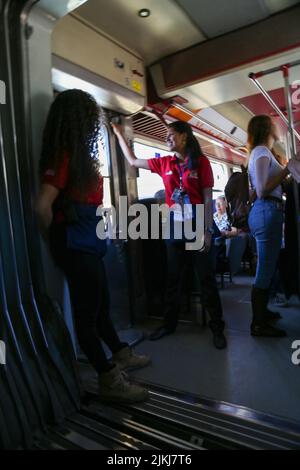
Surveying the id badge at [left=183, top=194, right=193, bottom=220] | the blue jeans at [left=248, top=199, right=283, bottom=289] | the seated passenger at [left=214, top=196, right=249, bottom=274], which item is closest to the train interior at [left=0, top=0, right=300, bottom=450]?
the blue jeans at [left=248, top=199, right=283, bottom=289]

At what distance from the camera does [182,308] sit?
2842mm

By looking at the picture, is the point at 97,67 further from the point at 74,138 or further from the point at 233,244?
the point at 233,244

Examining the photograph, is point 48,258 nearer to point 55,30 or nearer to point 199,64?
point 55,30

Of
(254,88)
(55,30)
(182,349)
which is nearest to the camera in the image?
(55,30)

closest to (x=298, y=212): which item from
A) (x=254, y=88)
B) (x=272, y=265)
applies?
(x=272, y=265)

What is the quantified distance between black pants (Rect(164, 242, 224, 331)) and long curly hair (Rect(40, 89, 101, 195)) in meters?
1.07

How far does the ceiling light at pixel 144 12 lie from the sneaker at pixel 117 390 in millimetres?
2114

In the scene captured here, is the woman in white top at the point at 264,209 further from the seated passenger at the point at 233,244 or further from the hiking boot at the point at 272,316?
the seated passenger at the point at 233,244

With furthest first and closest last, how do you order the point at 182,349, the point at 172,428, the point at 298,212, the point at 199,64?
1. the point at 199,64
2. the point at 182,349
3. the point at 298,212
4. the point at 172,428

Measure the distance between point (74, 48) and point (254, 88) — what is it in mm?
1593

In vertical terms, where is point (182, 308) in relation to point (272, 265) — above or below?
below

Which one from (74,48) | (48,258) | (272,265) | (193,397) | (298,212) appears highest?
(74,48)

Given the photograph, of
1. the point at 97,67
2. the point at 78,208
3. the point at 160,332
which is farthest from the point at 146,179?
the point at 78,208

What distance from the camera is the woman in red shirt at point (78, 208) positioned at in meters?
1.34
